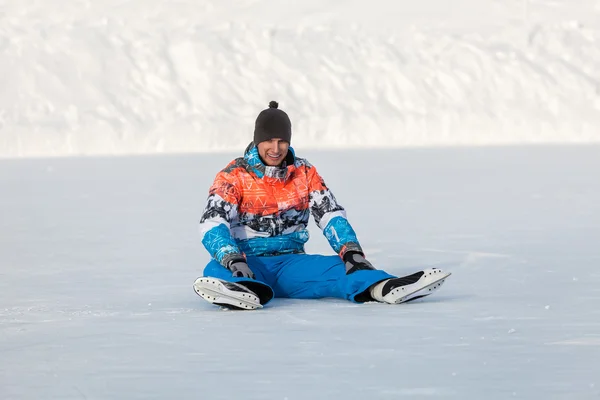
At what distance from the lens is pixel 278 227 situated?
6000 mm

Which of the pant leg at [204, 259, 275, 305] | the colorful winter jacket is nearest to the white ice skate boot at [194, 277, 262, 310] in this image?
the pant leg at [204, 259, 275, 305]

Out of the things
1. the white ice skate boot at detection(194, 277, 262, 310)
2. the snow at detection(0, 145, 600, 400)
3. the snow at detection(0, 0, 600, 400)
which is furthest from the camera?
the white ice skate boot at detection(194, 277, 262, 310)

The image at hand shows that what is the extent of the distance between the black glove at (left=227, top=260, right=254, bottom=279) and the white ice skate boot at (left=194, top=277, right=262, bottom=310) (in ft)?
0.38

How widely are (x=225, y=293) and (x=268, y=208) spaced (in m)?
0.70

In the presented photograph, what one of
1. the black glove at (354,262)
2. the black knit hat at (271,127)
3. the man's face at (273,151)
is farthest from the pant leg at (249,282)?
the black knit hat at (271,127)

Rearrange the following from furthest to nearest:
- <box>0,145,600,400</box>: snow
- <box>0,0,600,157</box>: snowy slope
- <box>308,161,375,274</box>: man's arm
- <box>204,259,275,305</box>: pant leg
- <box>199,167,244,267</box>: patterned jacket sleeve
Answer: <box>0,0,600,157</box>: snowy slope, <box>308,161,375,274</box>: man's arm, <box>199,167,244,267</box>: patterned jacket sleeve, <box>204,259,275,305</box>: pant leg, <box>0,145,600,400</box>: snow

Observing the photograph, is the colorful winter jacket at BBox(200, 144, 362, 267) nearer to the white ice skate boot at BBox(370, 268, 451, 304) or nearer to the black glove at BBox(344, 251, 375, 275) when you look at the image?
the black glove at BBox(344, 251, 375, 275)

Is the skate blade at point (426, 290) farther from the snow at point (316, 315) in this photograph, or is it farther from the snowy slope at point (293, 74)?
the snowy slope at point (293, 74)

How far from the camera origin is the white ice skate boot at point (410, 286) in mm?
5512

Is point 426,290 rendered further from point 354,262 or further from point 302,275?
point 302,275

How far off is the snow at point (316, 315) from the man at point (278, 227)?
15cm

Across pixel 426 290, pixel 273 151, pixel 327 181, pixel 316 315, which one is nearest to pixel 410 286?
pixel 426 290

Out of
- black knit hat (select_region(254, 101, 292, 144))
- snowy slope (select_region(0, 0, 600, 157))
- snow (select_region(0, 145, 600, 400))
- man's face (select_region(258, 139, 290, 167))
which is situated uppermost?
snowy slope (select_region(0, 0, 600, 157))

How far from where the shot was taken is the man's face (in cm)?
589
